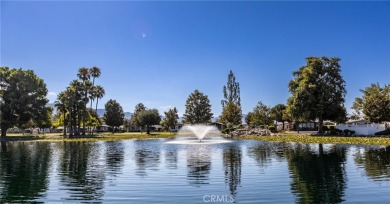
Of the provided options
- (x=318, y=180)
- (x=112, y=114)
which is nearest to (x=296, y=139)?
(x=318, y=180)

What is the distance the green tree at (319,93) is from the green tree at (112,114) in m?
80.6

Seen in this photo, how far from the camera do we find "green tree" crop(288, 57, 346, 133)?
262 ft

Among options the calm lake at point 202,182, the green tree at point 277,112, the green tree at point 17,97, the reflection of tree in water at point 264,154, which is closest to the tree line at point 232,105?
the green tree at point 17,97

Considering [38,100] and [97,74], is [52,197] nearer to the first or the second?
[38,100]

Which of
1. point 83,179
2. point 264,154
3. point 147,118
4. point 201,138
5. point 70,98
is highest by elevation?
point 70,98

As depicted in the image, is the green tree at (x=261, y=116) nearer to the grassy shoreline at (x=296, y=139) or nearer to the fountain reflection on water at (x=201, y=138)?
the fountain reflection on water at (x=201, y=138)

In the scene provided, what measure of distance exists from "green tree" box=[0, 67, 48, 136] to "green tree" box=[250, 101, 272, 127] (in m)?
80.6

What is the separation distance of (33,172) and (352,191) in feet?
75.4

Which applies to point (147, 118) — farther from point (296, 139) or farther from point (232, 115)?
point (296, 139)

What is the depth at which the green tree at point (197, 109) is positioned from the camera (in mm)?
138125

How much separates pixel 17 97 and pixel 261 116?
89.1 metres

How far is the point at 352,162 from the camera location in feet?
99.8

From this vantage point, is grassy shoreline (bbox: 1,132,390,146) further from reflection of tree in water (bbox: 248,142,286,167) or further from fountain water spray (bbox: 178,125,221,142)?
reflection of tree in water (bbox: 248,142,286,167)

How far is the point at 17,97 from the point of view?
93.6 metres
